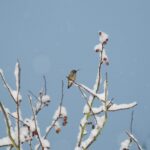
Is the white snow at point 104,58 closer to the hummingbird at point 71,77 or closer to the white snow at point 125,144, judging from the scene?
the hummingbird at point 71,77

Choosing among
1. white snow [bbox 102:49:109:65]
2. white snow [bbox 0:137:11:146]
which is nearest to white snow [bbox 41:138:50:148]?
white snow [bbox 0:137:11:146]

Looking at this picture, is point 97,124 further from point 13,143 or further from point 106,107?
point 13,143

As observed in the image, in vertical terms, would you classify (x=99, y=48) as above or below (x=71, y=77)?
above

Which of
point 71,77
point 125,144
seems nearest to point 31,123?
point 71,77

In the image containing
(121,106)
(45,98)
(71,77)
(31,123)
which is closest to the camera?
(121,106)

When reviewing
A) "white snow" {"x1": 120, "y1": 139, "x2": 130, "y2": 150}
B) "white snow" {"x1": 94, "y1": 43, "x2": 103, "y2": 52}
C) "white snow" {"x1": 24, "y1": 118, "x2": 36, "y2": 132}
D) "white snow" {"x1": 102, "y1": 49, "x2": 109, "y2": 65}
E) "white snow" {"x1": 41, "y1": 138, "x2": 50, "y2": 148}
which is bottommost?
"white snow" {"x1": 120, "y1": 139, "x2": 130, "y2": 150}

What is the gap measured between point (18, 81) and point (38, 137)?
0.36 meters

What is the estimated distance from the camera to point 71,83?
7.99 ft

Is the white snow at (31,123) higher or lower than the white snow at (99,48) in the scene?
lower

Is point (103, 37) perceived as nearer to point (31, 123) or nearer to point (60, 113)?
point (60, 113)

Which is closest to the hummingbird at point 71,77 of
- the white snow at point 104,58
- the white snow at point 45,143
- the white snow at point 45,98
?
the white snow at point 104,58

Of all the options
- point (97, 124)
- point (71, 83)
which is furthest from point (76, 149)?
point (71, 83)

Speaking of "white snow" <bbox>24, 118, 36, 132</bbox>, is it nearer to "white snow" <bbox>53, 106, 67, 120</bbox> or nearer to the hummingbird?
"white snow" <bbox>53, 106, 67, 120</bbox>

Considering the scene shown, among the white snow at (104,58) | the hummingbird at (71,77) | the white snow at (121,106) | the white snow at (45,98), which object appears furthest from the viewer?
the white snow at (45,98)
